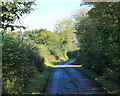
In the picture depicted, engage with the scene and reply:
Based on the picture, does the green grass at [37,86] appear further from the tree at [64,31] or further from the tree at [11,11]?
the tree at [64,31]

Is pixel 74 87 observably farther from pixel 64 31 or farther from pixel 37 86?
pixel 64 31

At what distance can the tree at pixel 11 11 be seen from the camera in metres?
5.82

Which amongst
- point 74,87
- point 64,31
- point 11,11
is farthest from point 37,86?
point 64,31

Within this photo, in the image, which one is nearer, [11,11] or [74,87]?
[11,11]

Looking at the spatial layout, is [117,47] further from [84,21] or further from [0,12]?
[84,21]

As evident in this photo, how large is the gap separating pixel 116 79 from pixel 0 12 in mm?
11899

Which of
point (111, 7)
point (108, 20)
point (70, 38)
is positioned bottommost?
point (70, 38)

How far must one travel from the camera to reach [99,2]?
50.0ft

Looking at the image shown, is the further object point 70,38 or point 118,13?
point 70,38

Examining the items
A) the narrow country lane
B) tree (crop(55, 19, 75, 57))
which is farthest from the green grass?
tree (crop(55, 19, 75, 57))

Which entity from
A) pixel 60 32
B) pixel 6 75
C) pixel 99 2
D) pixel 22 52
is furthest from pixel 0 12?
pixel 60 32

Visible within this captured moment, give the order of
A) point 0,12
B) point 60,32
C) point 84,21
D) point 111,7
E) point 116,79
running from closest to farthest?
point 0,12 < point 111,7 < point 116,79 < point 84,21 < point 60,32

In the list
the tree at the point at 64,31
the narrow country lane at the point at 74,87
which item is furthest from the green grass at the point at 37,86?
the tree at the point at 64,31

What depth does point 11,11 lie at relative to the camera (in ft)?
19.8
